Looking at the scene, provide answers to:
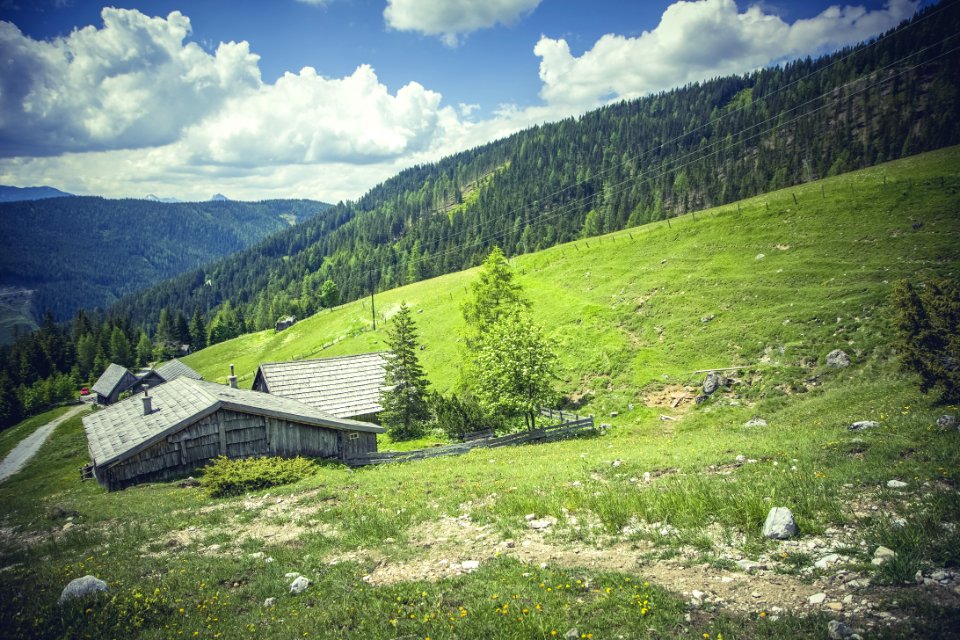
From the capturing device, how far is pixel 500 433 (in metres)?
33.7

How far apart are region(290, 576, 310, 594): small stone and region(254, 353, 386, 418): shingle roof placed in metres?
29.1

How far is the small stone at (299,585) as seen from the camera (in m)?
9.99

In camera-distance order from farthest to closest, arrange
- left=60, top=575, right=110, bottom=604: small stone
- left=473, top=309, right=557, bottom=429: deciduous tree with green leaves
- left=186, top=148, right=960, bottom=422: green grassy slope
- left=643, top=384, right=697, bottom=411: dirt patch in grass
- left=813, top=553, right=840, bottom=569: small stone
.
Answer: left=186, top=148, right=960, bottom=422: green grassy slope, left=473, top=309, right=557, bottom=429: deciduous tree with green leaves, left=643, top=384, right=697, bottom=411: dirt patch in grass, left=60, top=575, right=110, bottom=604: small stone, left=813, top=553, right=840, bottom=569: small stone

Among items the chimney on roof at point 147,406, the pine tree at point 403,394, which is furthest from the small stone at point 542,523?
the chimney on roof at point 147,406

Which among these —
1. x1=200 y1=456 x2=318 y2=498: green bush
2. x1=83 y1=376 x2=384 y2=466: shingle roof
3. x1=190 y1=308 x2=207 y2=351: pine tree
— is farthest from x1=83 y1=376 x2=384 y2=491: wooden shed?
x1=190 y1=308 x2=207 y2=351: pine tree

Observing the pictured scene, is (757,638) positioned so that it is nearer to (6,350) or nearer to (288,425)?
(288,425)

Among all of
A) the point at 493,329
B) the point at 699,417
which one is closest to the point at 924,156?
the point at 699,417

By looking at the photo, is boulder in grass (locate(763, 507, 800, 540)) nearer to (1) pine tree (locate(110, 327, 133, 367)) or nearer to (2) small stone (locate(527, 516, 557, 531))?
(2) small stone (locate(527, 516, 557, 531))

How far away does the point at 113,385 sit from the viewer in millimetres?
81562

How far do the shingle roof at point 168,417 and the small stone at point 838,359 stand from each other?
2954cm

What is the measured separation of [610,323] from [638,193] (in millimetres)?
112029

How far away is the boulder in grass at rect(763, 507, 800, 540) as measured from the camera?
944 centimetres

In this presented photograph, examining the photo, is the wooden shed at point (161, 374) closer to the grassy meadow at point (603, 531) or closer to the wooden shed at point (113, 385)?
the wooden shed at point (113, 385)

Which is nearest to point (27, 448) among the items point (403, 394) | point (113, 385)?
point (113, 385)
